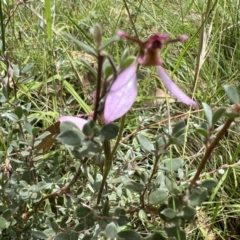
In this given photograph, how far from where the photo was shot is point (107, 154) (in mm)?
607

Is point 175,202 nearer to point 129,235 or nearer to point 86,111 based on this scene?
point 129,235

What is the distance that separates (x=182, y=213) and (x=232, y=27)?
1196 millimetres

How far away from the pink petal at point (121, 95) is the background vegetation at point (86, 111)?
0.08 meters

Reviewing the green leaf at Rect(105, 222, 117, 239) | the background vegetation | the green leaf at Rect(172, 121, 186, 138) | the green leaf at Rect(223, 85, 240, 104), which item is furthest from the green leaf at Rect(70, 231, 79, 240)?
the green leaf at Rect(223, 85, 240, 104)

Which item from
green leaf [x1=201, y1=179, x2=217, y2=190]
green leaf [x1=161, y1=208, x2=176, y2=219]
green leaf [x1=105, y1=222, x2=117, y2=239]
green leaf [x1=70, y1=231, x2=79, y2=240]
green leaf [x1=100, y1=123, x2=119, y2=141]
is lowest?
green leaf [x1=70, y1=231, x2=79, y2=240]

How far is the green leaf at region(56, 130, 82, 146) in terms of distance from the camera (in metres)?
0.56

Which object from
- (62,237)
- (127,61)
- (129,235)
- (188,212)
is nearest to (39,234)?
(62,237)

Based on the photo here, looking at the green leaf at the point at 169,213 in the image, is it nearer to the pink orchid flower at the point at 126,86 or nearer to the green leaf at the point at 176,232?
the green leaf at the point at 176,232

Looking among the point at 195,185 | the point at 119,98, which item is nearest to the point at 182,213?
the point at 195,185

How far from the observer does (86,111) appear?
111 cm

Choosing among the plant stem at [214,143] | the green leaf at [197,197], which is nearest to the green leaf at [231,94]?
the plant stem at [214,143]

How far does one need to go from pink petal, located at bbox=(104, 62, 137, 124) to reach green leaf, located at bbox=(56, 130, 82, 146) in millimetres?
79

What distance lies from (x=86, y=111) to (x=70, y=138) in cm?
55

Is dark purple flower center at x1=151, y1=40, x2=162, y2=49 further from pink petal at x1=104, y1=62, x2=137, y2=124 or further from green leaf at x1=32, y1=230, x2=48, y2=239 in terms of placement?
green leaf at x1=32, y1=230, x2=48, y2=239
